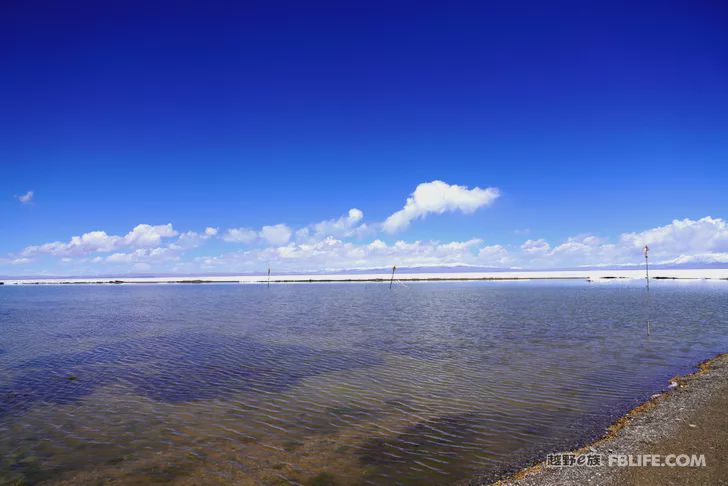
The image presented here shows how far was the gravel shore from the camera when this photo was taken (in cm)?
833

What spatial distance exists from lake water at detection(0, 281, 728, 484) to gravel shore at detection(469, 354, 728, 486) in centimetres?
91

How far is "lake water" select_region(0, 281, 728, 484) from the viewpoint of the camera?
410 inches

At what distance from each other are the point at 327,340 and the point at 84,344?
56.1ft

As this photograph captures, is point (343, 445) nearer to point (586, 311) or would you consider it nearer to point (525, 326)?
point (525, 326)

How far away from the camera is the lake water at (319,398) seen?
1042cm

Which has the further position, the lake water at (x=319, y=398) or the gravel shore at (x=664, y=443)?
the lake water at (x=319, y=398)

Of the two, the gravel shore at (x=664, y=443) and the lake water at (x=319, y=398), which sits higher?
the gravel shore at (x=664, y=443)

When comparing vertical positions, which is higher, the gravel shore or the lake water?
the gravel shore

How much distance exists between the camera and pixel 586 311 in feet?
141

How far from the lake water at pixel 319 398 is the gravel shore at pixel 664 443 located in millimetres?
914

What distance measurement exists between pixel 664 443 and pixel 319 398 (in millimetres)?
11043

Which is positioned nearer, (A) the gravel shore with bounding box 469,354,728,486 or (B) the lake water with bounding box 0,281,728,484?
(A) the gravel shore with bounding box 469,354,728,486

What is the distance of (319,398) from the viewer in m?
15.7

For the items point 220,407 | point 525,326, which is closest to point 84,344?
point 220,407
